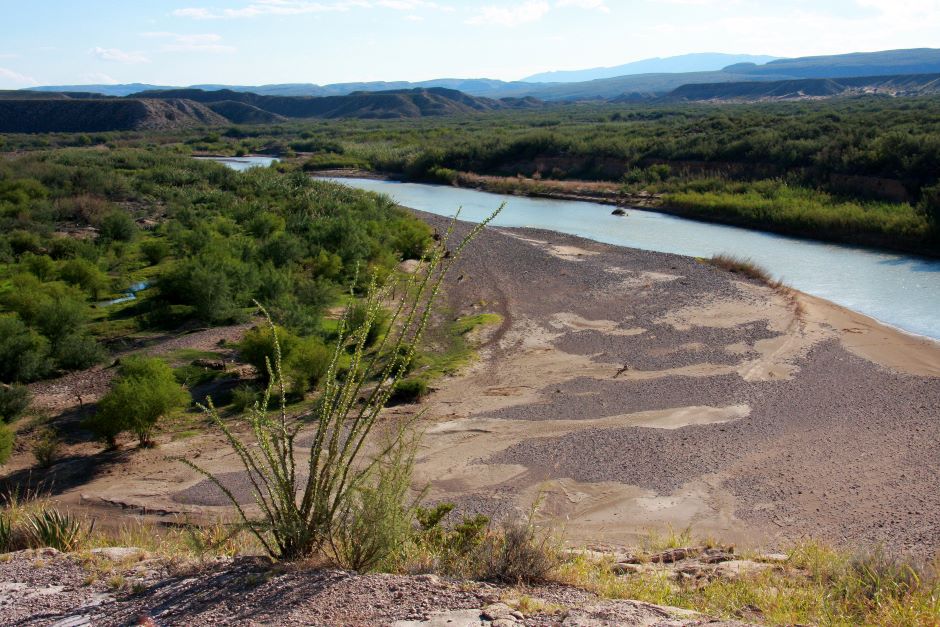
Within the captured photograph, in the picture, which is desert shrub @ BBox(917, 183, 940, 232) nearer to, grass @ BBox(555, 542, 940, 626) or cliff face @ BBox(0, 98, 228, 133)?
grass @ BBox(555, 542, 940, 626)

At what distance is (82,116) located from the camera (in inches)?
3479

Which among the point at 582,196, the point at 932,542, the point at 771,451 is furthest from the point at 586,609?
the point at 582,196

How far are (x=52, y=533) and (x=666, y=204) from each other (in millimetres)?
36074

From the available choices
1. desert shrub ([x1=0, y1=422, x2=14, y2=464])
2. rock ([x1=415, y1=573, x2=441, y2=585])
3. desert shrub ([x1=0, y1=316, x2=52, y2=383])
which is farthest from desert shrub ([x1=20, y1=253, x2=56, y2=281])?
rock ([x1=415, y1=573, x2=441, y2=585])

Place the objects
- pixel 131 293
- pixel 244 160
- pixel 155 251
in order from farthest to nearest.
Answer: pixel 244 160
pixel 155 251
pixel 131 293

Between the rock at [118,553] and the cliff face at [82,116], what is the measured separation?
304 ft

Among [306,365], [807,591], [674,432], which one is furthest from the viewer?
[306,365]

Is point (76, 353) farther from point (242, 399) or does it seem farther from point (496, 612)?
point (496, 612)

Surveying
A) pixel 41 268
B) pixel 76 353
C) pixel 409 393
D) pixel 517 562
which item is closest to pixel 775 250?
pixel 409 393

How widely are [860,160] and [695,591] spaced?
3441 centimetres

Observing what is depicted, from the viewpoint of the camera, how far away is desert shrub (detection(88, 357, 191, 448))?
35.4ft

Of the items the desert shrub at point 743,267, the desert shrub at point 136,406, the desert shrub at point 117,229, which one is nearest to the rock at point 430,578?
the desert shrub at point 136,406

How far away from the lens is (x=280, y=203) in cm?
3256

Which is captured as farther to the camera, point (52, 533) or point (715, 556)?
point (715, 556)
